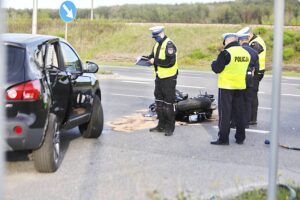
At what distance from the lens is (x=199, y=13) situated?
72.6 m

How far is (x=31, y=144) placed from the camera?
6.04m

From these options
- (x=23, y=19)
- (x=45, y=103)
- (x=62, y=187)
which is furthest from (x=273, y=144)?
(x=23, y=19)

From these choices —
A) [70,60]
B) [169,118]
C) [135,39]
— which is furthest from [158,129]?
[135,39]

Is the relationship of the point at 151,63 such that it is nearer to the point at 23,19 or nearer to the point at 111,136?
the point at 111,136

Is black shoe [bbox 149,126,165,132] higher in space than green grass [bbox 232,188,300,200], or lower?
higher

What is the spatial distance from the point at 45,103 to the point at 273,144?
11.5 feet

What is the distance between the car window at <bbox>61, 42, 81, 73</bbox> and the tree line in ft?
128

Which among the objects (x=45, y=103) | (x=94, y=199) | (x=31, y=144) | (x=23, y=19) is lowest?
(x=94, y=199)

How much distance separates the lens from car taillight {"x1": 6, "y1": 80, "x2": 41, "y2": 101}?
595 centimetres

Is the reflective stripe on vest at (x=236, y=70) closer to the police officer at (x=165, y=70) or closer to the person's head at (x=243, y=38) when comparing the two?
the police officer at (x=165, y=70)

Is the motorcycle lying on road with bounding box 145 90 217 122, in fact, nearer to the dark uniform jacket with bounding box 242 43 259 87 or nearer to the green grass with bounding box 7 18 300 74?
the dark uniform jacket with bounding box 242 43 259 87

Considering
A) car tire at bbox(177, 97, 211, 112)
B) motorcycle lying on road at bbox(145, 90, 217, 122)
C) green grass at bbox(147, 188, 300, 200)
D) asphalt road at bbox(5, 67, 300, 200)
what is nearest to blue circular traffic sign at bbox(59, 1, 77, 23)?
asphalt road at bbox(5, 67, 300, 200)

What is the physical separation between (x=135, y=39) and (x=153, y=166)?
38867mm

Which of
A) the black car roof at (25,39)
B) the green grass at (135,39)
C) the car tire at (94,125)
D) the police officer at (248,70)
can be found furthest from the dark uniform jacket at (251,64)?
the green grass at (135,39)
